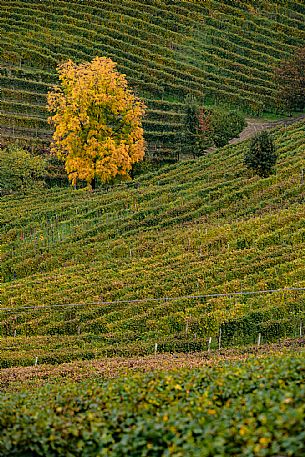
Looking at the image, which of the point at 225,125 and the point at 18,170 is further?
the point at 225,125

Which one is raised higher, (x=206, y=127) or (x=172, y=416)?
(x=206, y=127)

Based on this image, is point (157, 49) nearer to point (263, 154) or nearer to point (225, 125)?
point (225, 125)

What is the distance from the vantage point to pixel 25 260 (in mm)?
38750

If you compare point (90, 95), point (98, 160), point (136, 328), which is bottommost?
point (136, 328)

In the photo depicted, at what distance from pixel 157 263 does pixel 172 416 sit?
21329mm

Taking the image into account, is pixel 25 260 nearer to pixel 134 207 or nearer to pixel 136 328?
pixel 134 207

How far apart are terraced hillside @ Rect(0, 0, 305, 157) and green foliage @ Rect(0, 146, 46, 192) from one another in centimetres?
778

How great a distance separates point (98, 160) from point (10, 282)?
17.8 m

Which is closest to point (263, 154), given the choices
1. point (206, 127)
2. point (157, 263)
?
point (157, 263)

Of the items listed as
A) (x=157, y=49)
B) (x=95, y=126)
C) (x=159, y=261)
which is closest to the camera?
(x=159, y=261)

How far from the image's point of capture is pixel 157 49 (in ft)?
265

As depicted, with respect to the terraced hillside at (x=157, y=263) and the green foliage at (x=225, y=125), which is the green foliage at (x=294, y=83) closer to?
the green foliage at (x=225, y=125)

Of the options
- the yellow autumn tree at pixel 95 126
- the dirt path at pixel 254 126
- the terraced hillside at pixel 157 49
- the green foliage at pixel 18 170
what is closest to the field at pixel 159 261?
the terraced hillside at pixel 157 49

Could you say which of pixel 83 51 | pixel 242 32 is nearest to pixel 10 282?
pixel 83 51
